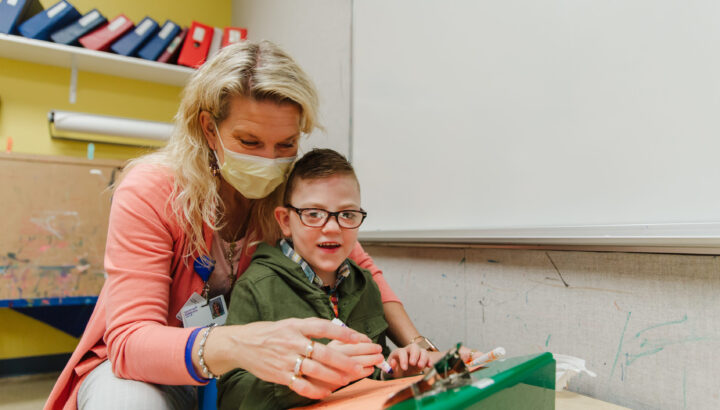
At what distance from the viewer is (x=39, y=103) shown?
275 centimetres

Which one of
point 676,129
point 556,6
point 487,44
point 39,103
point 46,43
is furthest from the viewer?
point 39,103

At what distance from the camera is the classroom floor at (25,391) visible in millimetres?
2229

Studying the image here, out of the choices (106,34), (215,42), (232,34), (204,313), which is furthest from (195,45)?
(204,313)

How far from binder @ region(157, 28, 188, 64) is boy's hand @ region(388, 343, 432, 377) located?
2694mm

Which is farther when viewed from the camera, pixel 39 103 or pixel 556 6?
pixel 39 103

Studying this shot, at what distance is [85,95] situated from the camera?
9.44 feet

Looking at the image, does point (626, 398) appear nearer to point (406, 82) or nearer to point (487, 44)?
point (487, 44)

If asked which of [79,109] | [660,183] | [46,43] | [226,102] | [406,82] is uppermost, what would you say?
[46,43]

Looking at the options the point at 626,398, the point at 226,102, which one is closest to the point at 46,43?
the point at 226,102

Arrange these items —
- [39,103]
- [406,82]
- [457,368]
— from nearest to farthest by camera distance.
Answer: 1. [457,368]
2. [406,82]
3. [39,103]

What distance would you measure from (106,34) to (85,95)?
477 mm

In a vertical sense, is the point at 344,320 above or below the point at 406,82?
below

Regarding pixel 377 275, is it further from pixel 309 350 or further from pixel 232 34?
pixel 232 34

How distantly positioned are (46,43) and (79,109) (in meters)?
0.49
